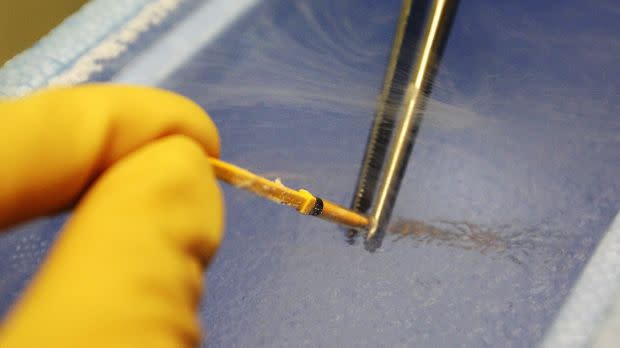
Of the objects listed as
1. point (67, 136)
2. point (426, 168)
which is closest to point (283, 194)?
point (67, 136)

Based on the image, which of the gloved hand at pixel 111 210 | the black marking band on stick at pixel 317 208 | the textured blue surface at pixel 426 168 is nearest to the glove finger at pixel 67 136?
the gloved hand at pixel 111 210

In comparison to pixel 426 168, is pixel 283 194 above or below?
above

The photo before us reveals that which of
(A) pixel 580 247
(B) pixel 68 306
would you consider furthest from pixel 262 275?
(B) pixel 68 306

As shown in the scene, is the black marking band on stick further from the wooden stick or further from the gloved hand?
the gloved hand

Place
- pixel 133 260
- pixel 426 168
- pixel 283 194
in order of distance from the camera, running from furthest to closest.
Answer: pixel 426 168
pixel 283 194
pixel 133 260

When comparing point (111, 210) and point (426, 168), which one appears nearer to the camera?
point (111, 210)

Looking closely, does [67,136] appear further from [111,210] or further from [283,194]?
[283,194]

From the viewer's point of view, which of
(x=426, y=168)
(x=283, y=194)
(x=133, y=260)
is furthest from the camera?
(x=426, y=168)

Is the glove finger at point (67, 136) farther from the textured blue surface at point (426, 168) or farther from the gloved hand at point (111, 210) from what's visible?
the textured blue surface at point (426, 168)
